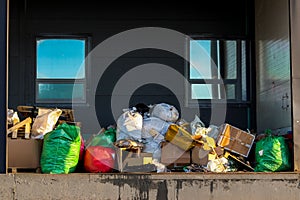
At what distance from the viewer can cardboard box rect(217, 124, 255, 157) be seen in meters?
8.71

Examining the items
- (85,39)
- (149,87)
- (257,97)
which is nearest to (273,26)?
(257,97)

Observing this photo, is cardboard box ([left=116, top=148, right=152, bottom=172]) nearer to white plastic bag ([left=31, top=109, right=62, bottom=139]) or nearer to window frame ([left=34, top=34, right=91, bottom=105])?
white plastic bag ([left=31, top=109, right=62, bottom=139])

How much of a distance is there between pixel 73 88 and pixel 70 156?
258cm

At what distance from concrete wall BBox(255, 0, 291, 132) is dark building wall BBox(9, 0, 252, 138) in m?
0.38

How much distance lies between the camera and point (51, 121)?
862cm

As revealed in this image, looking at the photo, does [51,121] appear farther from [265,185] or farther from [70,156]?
[265,185]

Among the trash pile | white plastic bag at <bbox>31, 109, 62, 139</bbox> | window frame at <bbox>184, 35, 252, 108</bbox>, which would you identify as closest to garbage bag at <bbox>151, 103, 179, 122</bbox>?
the trash pile

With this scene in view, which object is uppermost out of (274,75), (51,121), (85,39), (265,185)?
(85,39)

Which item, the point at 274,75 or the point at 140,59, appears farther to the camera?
the point at 140,59

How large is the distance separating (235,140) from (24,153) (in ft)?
9.87

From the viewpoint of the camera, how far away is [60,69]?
10266mm

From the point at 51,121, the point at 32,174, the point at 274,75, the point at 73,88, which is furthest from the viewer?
the point at 73,88

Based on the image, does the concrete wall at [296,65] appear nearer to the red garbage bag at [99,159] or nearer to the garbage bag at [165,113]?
the garbage bag at [165,113]

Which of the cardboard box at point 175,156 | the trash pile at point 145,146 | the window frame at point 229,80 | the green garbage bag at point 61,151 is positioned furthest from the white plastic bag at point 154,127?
the window frame at point 229,80
